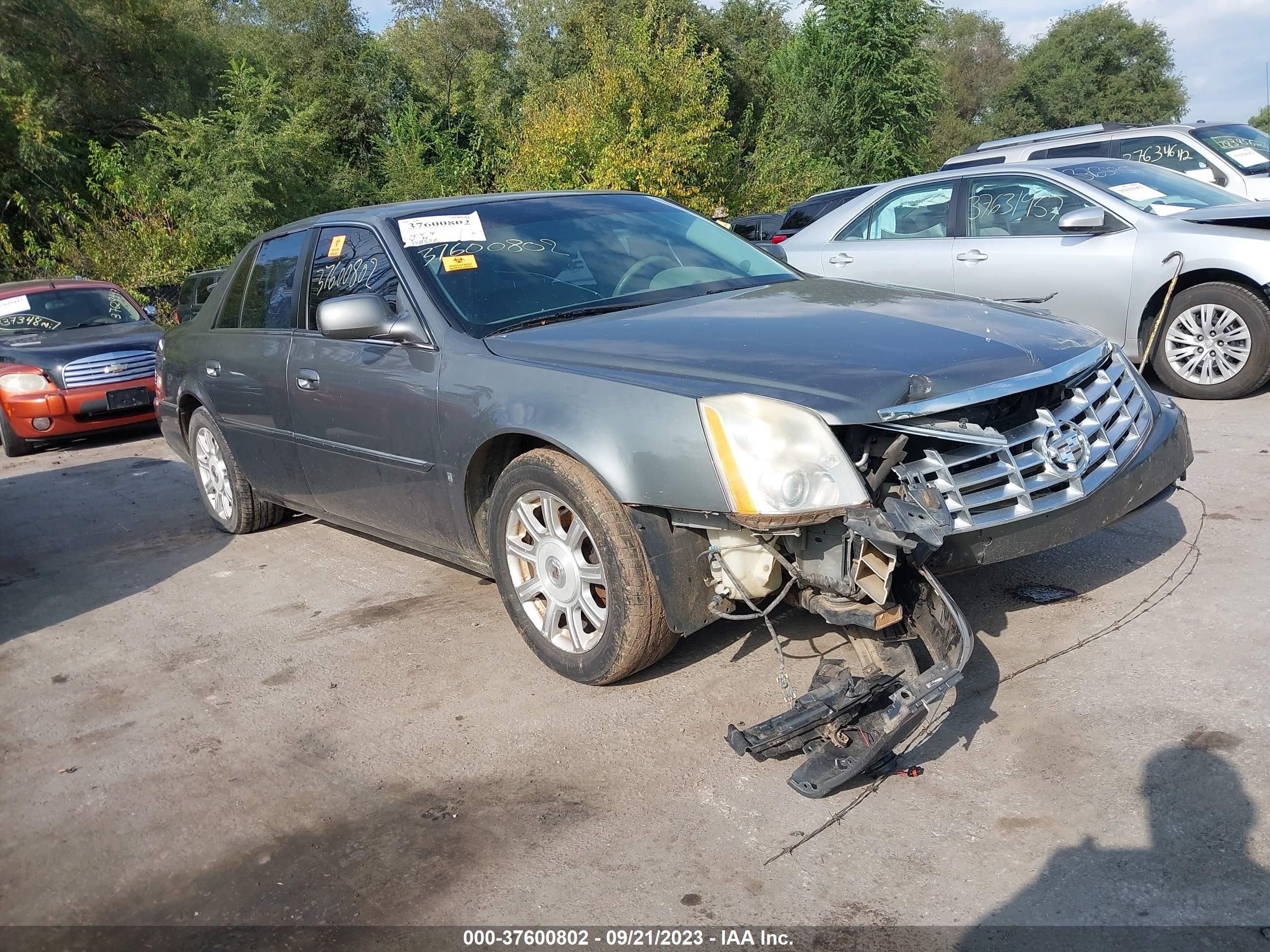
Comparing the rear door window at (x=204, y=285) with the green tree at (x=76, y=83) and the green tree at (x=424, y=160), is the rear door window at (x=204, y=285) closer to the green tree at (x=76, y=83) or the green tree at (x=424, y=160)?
the green tree at (x=76, y=83)

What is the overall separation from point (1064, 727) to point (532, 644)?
177 cm

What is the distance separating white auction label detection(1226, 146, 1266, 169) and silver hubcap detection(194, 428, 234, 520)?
9.71 m

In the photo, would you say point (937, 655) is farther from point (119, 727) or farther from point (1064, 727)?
point (119, 727)

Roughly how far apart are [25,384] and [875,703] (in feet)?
29.4

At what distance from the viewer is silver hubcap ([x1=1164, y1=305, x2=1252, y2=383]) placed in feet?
22.5

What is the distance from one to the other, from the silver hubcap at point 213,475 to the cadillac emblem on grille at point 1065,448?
442 centimetres

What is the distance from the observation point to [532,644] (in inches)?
155

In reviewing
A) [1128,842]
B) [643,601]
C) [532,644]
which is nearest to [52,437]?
[532,644]

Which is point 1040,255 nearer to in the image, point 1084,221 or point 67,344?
point 1084,221

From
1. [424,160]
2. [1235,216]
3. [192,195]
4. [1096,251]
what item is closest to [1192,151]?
[1235,216]

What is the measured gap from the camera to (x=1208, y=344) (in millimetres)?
6973

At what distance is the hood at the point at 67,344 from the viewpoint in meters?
9.77

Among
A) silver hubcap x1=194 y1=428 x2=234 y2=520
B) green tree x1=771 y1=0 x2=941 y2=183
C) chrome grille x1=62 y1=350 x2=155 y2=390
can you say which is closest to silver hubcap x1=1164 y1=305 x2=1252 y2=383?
silver hubcap x1=194 y1=428 x2=234 y2=520

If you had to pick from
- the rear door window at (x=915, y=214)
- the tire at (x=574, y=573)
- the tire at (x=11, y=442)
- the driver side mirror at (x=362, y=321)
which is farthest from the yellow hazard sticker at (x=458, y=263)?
the tire at (x=11, y=442)
